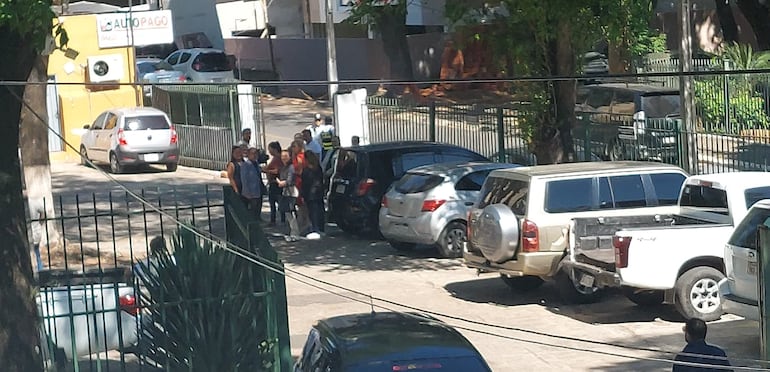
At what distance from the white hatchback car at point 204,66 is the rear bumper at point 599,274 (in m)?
32.5

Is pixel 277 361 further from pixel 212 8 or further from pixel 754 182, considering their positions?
pixel 212 8

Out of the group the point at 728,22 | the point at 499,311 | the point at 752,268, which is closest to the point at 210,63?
the point at 728,22

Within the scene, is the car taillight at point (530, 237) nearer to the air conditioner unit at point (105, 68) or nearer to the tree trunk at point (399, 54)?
the air conditioner unit at point (105, 68)

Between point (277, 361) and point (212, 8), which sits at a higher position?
point (212, 8)

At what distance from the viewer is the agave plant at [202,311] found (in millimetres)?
8734

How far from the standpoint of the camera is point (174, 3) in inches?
2213

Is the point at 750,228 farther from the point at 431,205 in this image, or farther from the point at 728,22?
the point at 728,22

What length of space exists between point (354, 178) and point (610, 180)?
6.07 meters

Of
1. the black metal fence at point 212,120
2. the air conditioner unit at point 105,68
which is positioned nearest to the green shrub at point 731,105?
the black metal fence at point 212,120

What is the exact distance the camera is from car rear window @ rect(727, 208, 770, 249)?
37.1 ft

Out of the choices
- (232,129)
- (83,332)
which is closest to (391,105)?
(232,129)

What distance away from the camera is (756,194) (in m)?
13.0

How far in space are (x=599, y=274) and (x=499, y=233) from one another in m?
1.41

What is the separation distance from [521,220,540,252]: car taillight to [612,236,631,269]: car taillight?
1.50m
